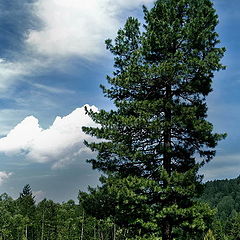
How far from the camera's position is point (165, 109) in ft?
67.7

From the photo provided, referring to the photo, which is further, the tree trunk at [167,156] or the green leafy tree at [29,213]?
the green leafy tree at [29,213]

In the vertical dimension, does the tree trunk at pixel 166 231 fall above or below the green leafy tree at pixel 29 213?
below

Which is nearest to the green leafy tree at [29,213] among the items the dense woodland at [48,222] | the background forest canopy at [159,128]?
the dense woodland at [48,222]

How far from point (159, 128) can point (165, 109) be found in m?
1.23

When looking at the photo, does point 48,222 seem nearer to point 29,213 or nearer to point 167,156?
point 29,213

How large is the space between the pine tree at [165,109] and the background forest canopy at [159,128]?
1.8 inches

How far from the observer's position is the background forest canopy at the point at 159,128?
1945 cm

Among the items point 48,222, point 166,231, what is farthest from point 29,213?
point 166,231

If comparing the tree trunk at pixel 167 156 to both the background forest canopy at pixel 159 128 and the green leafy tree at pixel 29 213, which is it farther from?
the green leafy tree at pixel 29 213

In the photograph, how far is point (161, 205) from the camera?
19844 millimetres

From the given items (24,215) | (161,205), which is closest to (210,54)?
(161,205)

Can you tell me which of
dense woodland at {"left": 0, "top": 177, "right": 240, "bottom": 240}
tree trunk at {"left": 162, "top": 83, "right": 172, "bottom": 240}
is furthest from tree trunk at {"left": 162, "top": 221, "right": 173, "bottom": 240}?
dense woodland at {"left": 0, "top": 177, "right": 240, "bottom": 240}

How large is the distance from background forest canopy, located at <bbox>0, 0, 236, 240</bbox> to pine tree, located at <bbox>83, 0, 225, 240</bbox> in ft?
0.15

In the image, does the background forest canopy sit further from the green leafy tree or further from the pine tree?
the green leafy tree
